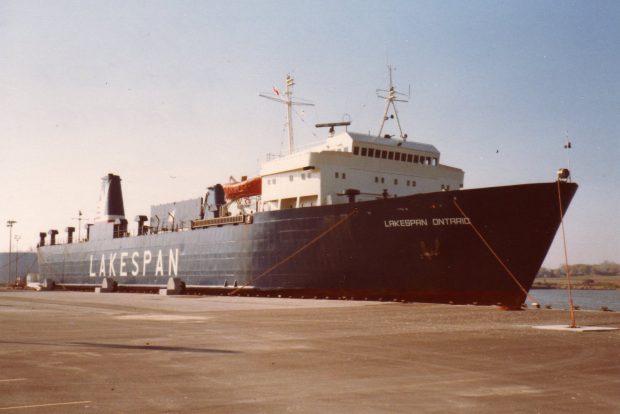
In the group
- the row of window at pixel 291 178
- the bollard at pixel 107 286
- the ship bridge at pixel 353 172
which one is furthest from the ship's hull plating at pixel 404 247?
the bollard at pixel 107 286

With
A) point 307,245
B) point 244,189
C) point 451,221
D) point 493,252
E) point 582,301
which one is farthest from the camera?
point 582,301

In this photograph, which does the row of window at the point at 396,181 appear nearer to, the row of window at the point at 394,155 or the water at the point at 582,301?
the row of window at the point at 394,155

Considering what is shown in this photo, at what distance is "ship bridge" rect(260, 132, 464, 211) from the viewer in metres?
29.6

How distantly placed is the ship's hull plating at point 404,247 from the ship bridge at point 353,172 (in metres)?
1.91

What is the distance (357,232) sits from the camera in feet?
84.8

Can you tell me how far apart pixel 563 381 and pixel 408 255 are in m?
16.9

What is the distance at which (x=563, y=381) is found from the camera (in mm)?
7359

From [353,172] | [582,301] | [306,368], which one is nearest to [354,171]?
[353,172]

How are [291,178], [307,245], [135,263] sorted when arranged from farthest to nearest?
[135,263] < [291,178] < [307,245]

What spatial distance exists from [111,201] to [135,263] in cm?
948

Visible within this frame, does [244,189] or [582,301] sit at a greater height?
[244,189]

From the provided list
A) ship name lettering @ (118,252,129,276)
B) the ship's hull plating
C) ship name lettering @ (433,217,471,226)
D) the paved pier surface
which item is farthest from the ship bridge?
ship name lettering @ (118,252,129,276)

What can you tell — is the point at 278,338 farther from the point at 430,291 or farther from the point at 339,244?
the point at 339,244

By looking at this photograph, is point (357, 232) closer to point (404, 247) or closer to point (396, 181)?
point (404, 247)
